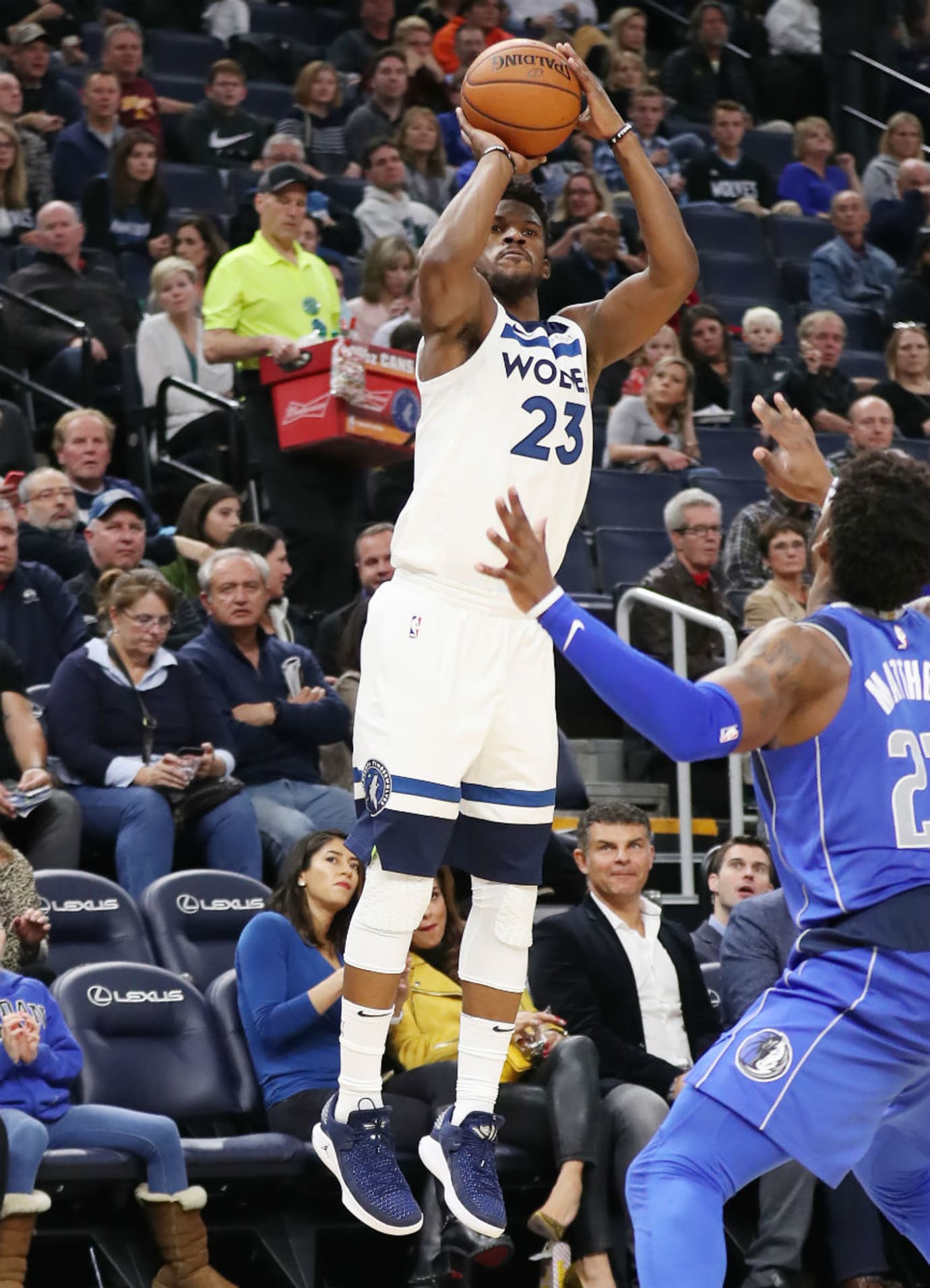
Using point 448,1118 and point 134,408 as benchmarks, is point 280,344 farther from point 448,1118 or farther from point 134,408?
point 448,1118

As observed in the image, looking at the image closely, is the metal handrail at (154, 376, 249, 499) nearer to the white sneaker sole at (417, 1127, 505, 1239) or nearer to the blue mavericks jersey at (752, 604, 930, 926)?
the white sneaker sole at (417, 1127, 505, 1239)

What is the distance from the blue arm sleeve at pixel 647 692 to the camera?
4.31 m

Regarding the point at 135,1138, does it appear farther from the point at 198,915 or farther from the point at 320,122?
the point at 320,122

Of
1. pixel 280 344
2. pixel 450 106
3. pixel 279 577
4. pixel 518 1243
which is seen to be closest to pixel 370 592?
pixel 279 577

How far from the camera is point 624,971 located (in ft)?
24.2

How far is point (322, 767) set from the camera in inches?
354

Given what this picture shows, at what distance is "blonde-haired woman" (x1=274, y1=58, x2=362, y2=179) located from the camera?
1409 centimetres

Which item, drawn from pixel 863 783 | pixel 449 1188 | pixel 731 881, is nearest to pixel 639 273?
pixel 863 783

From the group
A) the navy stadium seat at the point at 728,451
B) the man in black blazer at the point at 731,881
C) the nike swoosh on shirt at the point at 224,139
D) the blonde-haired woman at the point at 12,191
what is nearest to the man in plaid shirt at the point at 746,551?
the navy stadium seat at the point at 728,451

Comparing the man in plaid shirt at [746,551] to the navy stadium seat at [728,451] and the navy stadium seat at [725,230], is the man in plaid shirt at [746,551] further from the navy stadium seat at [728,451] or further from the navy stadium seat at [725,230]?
the navy stadium seat at [725,230]

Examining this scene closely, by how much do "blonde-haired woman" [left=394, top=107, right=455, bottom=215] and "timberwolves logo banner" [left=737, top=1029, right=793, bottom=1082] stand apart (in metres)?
Answer: 9.45

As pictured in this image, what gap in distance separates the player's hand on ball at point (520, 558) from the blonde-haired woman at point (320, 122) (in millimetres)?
10056

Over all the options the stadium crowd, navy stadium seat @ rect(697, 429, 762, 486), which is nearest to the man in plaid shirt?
the stadium crowd

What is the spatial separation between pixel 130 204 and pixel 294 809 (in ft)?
16.4
